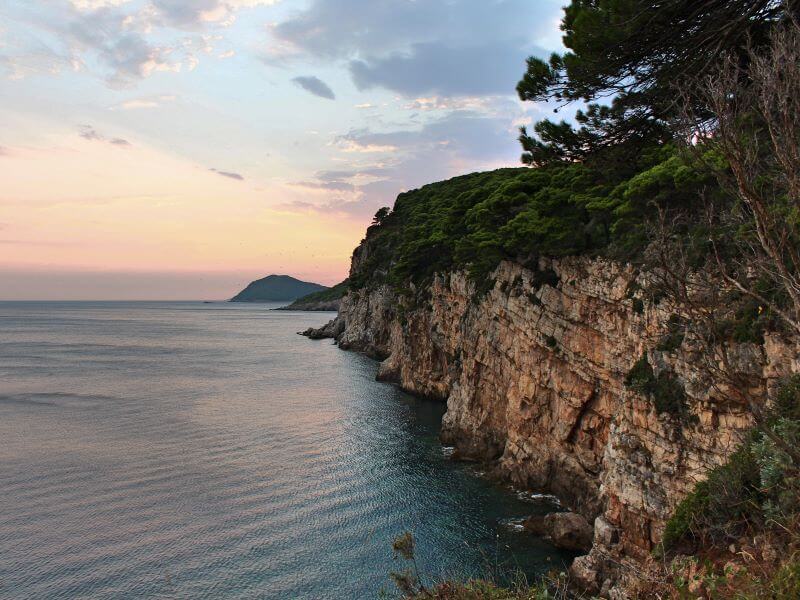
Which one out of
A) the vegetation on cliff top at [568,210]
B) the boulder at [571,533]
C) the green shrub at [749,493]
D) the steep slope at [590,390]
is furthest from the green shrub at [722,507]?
the boulder at [571,533]

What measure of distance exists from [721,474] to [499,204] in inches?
1059

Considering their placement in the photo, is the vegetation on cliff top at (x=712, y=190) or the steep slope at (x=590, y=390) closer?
the vegetation on cliff top at (x=712, y=190)

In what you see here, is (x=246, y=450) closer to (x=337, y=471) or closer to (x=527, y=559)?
(x=337, y=471)

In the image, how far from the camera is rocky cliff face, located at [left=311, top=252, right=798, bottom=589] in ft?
58.1

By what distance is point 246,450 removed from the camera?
122 feet

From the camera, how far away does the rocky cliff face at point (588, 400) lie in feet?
58.1

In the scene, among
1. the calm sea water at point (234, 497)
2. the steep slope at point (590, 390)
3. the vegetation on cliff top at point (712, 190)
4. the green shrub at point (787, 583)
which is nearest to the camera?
the green shrub at point (787, 583)

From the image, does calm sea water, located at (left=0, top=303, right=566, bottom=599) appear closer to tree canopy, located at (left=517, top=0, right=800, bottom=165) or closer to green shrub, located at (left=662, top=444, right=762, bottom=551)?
green shrub, located at (left=662, top=444, right=762, bottom=551)

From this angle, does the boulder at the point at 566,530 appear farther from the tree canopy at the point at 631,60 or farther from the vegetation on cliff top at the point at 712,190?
the tree canopy at the point at 631,60

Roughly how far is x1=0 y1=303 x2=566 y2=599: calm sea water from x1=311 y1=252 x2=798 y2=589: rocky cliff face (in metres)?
2.72

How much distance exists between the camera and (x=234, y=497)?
28906mm

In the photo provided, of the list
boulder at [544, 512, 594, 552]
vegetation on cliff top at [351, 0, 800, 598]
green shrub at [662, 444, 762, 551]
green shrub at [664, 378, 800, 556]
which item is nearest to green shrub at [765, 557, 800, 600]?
vegetation on cliff top at [351, 0, 800, 598]

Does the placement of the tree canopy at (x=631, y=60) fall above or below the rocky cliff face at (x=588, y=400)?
above

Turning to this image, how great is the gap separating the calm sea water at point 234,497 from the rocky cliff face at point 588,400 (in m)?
2.72
